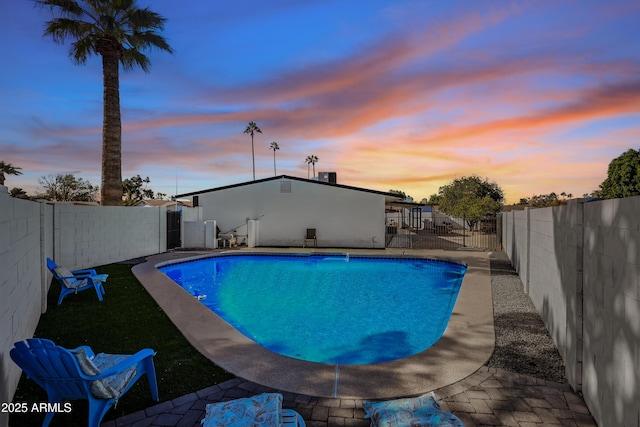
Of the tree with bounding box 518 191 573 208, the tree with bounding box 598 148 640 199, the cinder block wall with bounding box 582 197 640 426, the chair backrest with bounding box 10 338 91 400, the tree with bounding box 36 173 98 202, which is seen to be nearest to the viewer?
the cinder block wall with bounding box 582 197 640 426

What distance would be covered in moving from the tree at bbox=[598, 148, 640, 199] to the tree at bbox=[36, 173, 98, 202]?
63369 millimetres

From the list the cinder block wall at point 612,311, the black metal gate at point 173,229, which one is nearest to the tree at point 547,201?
the black metal gate at point 173,229

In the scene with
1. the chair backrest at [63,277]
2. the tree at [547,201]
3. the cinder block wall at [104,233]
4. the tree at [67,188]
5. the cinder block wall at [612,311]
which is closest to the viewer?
the cinder block wall at [612,311]

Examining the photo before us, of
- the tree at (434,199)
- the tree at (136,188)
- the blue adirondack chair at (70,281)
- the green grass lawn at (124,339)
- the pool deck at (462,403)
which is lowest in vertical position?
the pool deck at (462,403)

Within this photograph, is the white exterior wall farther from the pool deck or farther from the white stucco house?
the pool deck

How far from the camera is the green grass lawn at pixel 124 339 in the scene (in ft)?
11.9

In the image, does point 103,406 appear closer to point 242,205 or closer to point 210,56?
point 210,56

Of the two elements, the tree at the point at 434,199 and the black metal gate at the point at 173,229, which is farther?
the tree at the point at 434,199

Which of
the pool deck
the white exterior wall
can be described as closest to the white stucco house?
the white exterior wall

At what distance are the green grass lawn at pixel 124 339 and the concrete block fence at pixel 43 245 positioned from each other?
1.05 feet

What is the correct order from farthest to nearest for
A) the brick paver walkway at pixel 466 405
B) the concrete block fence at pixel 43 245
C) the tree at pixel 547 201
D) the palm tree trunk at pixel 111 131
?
the tree at pixel 547 201 < the palm tree trunk at pixel 111 131 < the concrete block fence at pixel 43 245 < the brick paver walkway at pixel 466 405

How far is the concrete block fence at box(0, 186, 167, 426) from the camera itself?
3.58 meters

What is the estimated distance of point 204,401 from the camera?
3.61 meters

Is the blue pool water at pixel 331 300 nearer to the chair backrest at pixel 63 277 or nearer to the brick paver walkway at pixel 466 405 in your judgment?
the brick paver walkway at pixel 466 405
